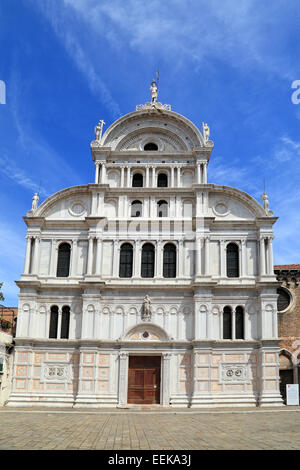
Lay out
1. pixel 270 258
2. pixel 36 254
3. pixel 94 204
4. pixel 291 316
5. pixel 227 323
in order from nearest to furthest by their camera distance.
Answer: pixel 227 323 < pixel 270 258 < pixel 36 254 < pixel 94 204 < pixel 291 316

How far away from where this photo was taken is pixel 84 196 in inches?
1423

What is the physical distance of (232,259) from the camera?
34.6 meters

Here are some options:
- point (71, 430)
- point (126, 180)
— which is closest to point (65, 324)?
point (126, 180)

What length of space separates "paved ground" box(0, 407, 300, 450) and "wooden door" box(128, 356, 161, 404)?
4.98 meters

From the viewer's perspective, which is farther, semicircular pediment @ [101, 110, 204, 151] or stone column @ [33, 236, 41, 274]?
semicircular pediment @ [101, 110, 204, 151]

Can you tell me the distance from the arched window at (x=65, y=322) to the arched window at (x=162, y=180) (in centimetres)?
1133

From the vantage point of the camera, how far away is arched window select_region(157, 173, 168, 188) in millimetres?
36938

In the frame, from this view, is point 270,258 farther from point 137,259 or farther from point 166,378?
point 166,378

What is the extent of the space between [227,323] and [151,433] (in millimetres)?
16057

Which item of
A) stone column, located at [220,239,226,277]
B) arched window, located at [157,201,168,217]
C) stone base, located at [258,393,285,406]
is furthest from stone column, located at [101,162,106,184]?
stone base, located at [258,393,285,406]

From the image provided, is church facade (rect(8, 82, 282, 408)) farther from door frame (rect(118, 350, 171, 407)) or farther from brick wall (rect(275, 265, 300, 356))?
brick wall (rect(275, 265, 300, 356))

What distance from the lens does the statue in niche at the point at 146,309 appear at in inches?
1291

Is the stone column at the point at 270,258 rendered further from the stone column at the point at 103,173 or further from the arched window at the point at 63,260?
the arched window at the point at 63,260

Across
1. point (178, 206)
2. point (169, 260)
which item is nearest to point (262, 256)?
point (169, 260)
